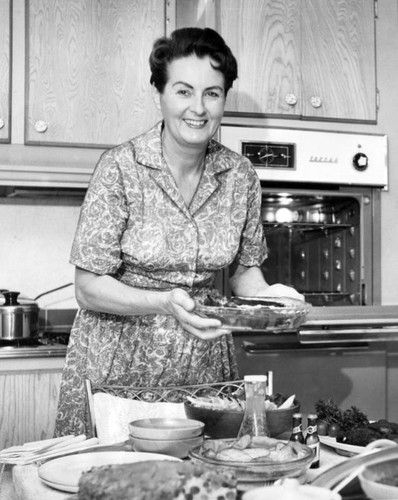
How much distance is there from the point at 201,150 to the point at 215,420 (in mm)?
831

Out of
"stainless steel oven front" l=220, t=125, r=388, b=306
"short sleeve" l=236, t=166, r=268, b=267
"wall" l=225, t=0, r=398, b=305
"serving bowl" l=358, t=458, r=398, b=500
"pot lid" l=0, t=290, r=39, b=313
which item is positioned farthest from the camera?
"wall" l=225, t=0, r=398, b=305

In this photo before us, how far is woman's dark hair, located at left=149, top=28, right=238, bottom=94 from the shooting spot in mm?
1835

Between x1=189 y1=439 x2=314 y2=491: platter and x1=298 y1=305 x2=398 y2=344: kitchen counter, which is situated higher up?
x1=298 y1=305 x2=398 y2=344: kitchen counter

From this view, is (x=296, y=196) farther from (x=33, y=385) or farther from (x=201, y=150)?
(x=33, y=385)

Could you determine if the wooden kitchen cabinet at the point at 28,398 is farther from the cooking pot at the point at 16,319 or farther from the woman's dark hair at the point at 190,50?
the woman's dark hair at the point at 190,50

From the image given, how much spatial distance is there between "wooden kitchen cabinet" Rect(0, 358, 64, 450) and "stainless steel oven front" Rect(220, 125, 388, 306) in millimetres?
906

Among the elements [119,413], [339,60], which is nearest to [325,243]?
[339,60]

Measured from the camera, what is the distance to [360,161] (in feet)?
9.56

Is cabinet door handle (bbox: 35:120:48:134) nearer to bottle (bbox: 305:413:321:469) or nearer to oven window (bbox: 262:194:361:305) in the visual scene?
oven window (bbox: 262:194:361:305)

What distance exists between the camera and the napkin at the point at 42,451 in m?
1.22

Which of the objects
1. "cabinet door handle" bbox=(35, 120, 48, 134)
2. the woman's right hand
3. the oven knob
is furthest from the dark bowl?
the oven knob

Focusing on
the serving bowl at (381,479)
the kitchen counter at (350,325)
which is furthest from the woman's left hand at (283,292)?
the kitchen counter at (350,325)

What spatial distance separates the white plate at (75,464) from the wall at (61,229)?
6.32 ft

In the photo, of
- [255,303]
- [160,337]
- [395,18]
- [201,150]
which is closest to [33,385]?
[160,337]
